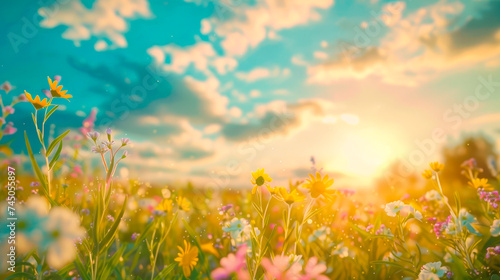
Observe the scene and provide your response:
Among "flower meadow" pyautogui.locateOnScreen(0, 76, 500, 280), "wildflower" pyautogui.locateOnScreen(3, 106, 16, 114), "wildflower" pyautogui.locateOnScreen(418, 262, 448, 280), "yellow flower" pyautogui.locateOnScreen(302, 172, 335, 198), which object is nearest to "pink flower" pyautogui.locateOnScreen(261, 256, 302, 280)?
"flower meadow" pyautogui.locateOnScreen(0, 76, 500, 280)

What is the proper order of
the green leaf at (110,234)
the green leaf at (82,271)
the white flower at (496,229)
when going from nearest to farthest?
the green leaf at (110,234) → the green leaf at (82,271) → the white flower at (496,229)

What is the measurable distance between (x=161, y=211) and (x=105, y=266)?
0.76m

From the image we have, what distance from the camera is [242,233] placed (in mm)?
2639

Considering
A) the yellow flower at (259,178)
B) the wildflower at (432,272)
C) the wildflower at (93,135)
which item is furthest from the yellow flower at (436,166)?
the wildflower at (93,135)

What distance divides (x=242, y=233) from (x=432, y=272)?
4.53 feet

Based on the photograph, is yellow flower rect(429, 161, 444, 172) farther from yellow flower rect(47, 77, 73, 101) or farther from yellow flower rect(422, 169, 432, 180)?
yellow flower rect(47, 77, 73, 101)

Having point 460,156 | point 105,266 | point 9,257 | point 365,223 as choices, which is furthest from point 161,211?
point 460,156

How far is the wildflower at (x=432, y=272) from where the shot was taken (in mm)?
2018

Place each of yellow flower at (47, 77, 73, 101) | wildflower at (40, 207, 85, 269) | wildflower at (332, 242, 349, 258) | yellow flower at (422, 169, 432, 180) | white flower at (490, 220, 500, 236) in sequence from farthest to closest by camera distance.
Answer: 1. wildflower at (332, 242, 349, 258)
2. yellow flower at (422, 169, 432, 180)
3. white flower at (490, 220, 500, 236)
4. yellow flower at (47, 77, 73, 101)
5. wildflower at (40, 207, 85, 269)

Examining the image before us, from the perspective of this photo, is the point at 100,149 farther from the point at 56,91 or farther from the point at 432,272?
the point at 432,272

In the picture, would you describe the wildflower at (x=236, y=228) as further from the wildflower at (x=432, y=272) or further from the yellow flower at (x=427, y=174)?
the yellow flower at (x=427, y=174)

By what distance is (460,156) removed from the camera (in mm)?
13047

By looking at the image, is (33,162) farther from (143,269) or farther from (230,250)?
(230,250)

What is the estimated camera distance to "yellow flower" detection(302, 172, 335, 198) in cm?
184
